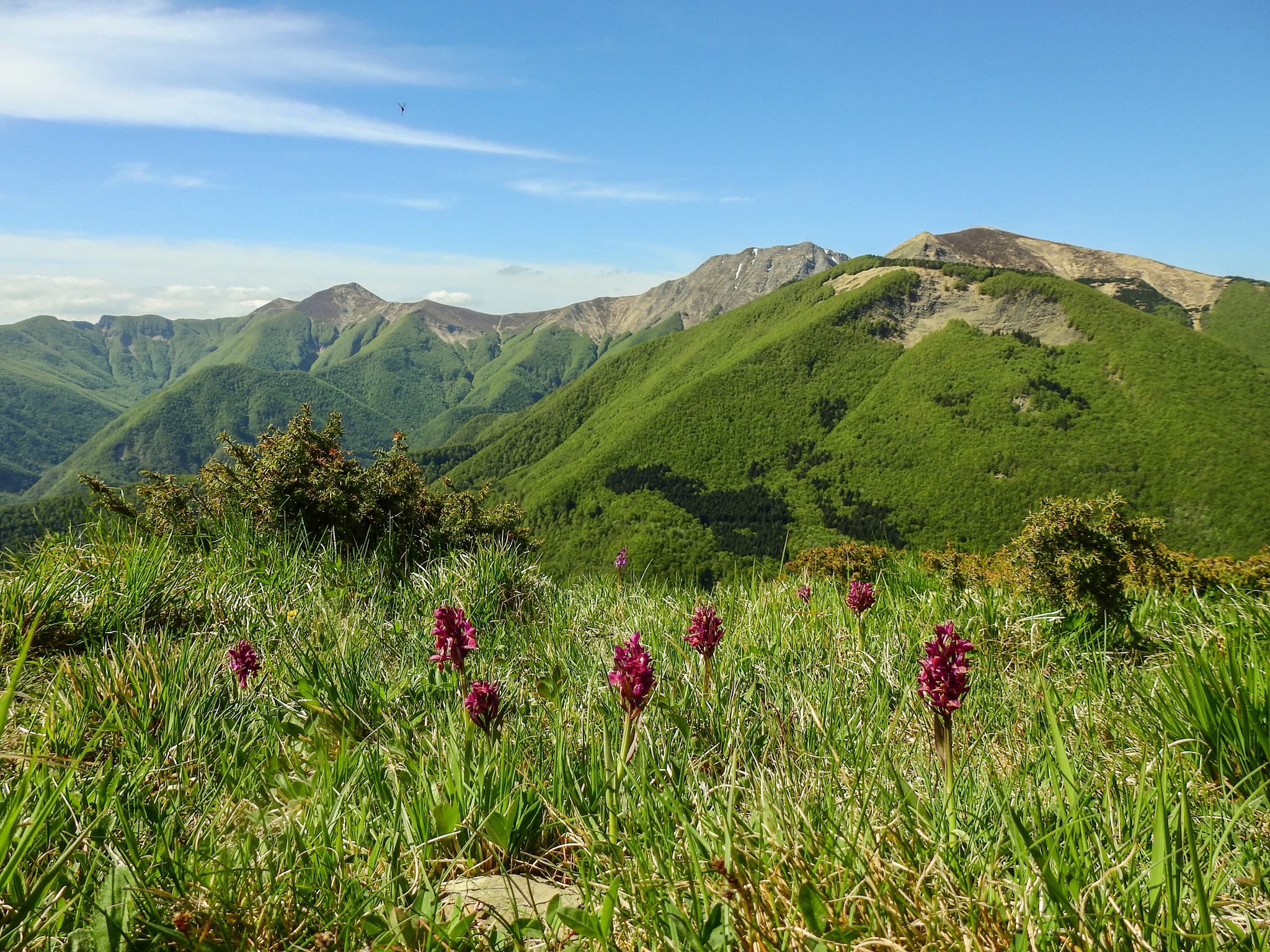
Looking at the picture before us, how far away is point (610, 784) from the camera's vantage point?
239 cm

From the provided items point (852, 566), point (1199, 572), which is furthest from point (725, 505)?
point (852, 566)

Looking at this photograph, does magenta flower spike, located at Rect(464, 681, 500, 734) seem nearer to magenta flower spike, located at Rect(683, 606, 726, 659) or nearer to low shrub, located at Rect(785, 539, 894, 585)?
magenta flower spike, located at Rect(683, 606, 726, 659)

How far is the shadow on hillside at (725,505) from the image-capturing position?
16550 centimetres

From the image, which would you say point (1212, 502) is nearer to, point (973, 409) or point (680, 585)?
point (973, 409)

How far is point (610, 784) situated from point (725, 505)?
594 ft

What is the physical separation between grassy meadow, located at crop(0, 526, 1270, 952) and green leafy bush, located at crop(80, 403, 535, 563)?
176cm

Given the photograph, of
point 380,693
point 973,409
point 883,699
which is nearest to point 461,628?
point 380,693

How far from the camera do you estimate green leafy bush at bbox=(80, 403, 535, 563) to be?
6.26m

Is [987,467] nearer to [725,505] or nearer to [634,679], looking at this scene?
[725,505]

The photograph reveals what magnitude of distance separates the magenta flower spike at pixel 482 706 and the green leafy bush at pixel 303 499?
3.16 metres

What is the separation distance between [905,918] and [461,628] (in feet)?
6.63

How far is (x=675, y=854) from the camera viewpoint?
2059 millimetres

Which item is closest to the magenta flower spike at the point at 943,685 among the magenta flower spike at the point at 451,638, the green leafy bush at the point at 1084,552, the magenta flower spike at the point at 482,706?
the magenta flower spike at the point at 482,706

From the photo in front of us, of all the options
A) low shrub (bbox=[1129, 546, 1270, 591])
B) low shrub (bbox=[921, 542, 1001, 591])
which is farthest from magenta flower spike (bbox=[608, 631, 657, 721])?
low shrub (bbox=[1129, 546, 1270, 591])
